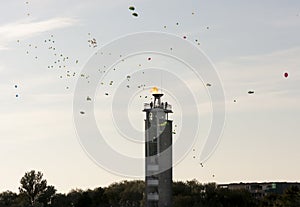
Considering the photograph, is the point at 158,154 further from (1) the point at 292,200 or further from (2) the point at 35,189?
(2) the point at 35,189

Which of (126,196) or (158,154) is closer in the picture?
(158,154)

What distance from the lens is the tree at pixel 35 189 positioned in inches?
6895

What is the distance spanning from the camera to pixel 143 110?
131 m

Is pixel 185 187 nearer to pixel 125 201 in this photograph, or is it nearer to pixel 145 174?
pixel 125 201

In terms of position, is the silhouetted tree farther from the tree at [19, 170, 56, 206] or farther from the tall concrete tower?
the tree at [19, 170, 56, 206]

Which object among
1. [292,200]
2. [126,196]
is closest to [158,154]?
[292,200]

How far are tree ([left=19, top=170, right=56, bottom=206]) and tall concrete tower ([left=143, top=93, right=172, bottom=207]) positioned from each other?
49.8 meters

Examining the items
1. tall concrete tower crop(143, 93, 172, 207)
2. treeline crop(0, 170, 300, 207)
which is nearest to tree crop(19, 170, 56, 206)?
treeline crop(0, 170, 300, 207)

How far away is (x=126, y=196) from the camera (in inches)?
7082

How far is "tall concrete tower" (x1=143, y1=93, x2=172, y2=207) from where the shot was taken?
128m

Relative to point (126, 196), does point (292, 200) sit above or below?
below

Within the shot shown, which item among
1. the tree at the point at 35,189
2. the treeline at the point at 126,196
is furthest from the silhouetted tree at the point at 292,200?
the tree at the point at 35,189

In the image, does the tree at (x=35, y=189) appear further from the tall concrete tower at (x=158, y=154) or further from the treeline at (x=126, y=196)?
the tall concrete tower at (x=158, y=154)

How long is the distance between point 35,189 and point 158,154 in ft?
183
